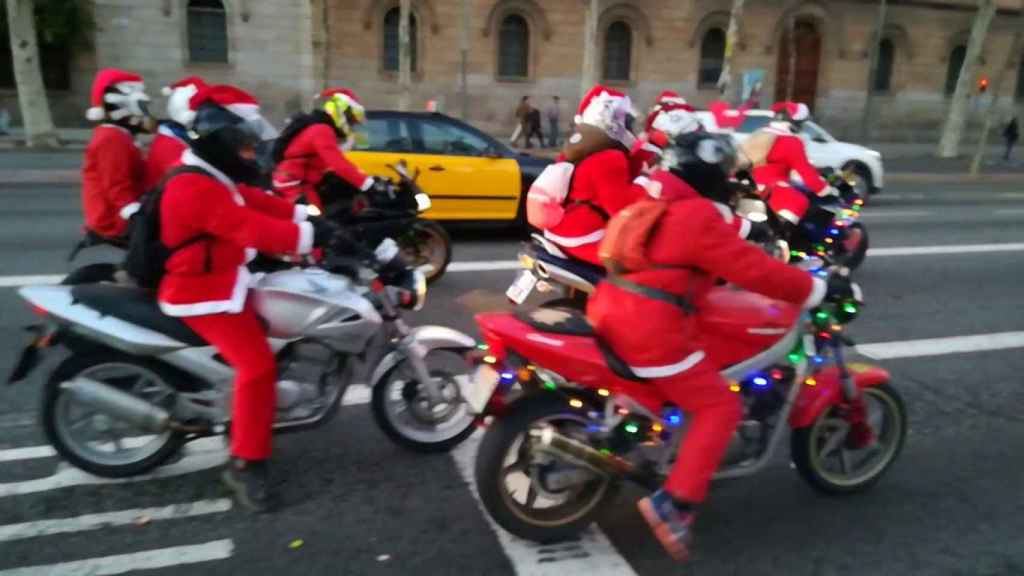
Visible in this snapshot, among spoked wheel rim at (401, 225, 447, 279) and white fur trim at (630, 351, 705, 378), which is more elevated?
white fur trim at (630, 351, 705, 378)

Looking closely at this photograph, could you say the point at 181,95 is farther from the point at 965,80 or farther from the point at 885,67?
the point at 885,67

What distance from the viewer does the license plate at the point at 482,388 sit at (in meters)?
3.36

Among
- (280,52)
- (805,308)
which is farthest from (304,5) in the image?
(805,308)

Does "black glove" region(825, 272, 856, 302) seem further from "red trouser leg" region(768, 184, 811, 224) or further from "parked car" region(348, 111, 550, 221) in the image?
"parked car" region(348, 111, 550, 221)

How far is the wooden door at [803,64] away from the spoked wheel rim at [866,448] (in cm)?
3112

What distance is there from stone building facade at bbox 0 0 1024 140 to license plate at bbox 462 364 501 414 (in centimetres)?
2207

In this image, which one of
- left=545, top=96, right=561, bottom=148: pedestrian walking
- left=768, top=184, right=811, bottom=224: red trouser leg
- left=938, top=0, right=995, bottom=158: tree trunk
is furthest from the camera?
left=545, top=96, right=561, bottom=148: pedestrian walking

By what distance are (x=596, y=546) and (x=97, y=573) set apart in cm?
204

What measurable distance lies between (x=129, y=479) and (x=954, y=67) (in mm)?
38779

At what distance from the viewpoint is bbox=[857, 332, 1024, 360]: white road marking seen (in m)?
6.29

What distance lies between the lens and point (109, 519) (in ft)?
12.0

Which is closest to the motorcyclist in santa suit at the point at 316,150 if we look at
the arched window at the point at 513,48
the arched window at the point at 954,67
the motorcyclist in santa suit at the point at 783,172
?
the motorcyclist in santa suit at the point at 783,172

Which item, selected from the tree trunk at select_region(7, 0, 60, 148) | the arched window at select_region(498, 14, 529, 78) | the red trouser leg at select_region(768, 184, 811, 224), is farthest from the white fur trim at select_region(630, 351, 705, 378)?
the arched window at select_region(498, 14, 529, 78)

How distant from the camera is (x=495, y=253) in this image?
965cm
